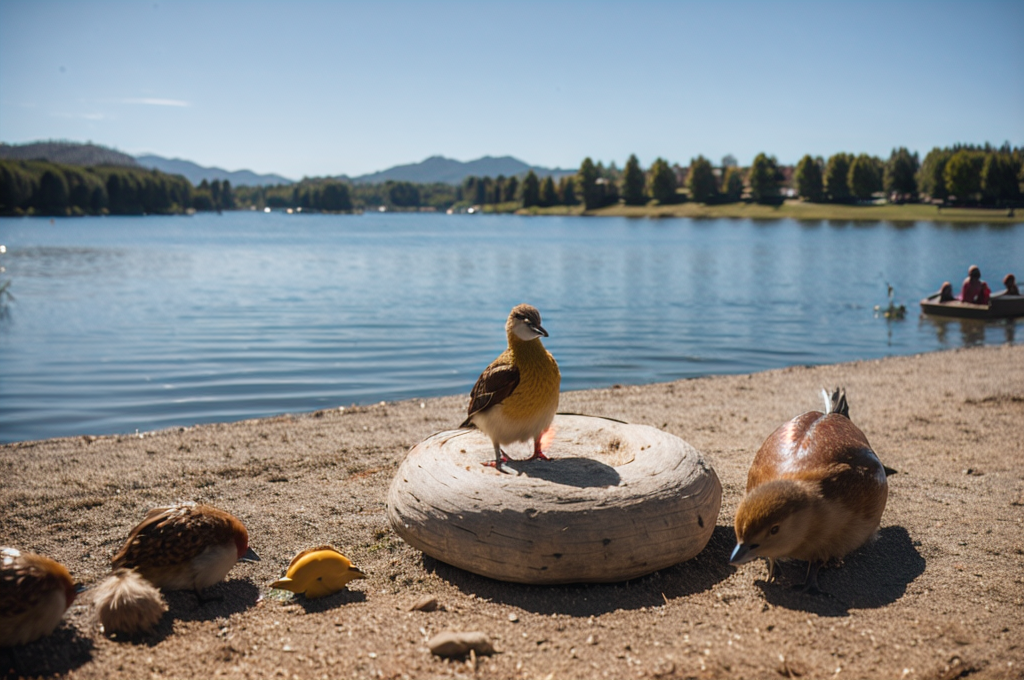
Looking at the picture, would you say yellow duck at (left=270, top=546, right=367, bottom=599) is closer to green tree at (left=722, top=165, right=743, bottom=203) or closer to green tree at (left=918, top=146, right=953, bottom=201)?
green tree at (left=918, top=146, right=953, bottom=201)

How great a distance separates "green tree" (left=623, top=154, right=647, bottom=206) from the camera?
15812 cm

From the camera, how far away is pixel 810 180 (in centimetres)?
13625

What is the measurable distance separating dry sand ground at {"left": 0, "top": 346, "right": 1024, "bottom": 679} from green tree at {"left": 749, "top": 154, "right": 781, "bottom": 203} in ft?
465

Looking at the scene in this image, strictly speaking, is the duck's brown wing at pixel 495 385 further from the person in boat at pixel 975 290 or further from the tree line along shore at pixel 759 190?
the tree line along shore at pixel 759 190

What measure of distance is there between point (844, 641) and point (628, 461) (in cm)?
209

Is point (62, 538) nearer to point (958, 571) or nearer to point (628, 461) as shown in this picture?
point (628, 461)

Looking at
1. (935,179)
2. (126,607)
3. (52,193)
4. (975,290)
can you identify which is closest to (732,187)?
(935,179)

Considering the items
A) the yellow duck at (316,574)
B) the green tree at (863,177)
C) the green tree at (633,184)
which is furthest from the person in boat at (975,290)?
the green tree at (633,184)

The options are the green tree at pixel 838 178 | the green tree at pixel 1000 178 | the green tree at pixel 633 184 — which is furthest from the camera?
the green tree at pixel 633 184

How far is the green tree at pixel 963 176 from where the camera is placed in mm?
114312

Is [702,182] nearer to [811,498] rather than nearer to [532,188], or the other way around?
[532,188]

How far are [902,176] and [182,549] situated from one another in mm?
148865

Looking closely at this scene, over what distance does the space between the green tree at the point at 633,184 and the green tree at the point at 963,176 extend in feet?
206

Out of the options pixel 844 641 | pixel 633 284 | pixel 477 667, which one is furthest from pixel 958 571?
pixel 633 284
